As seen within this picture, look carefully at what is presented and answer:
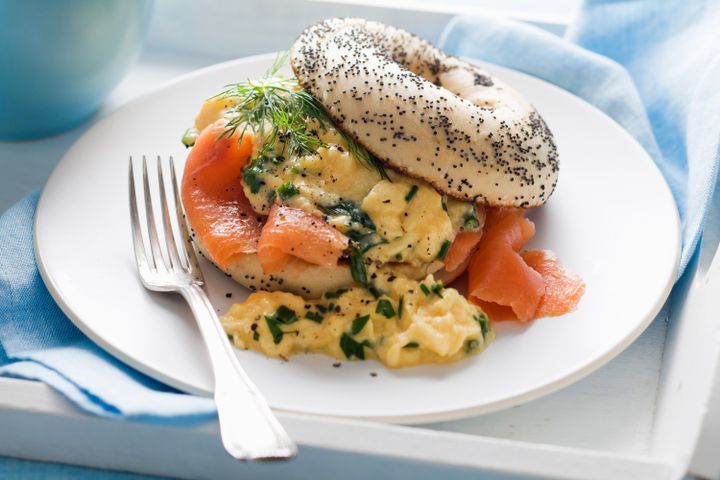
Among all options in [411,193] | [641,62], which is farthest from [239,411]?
[641,62]

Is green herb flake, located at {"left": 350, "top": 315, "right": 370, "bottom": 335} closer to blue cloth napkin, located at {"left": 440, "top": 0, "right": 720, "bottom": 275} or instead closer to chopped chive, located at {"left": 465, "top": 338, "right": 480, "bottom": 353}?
chopped chive, located at {"left": 465, "top": 338, "right": 480, "bottom": 353}

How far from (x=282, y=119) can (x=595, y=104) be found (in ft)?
5.52

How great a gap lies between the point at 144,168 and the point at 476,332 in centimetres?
136

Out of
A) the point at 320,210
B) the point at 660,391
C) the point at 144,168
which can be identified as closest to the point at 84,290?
the point at 144,168

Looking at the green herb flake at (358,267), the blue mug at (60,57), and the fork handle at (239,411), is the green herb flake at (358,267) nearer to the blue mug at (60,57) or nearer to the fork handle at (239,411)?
the fork handle at (239,411)

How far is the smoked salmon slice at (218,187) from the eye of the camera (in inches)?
115

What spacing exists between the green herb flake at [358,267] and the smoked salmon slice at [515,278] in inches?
14.6

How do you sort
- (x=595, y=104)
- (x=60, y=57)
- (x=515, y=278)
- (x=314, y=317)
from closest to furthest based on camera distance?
(x=314, y=317)
(x=515, y=278)
(x=60, y=57)
(x=595, y=104)

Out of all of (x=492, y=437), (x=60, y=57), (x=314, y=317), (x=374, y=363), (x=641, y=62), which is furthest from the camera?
(x=641, y=62)

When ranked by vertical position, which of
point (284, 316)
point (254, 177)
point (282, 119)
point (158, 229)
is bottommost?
point (158, 229)

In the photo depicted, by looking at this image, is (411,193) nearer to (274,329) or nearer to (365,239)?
(365,239)

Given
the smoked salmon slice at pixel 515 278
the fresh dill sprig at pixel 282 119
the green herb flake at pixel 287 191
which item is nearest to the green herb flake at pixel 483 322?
the smoked salmon slice at pixel 515 278

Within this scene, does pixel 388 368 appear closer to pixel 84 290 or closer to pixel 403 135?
pixel 403 135

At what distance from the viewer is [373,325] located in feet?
8.71
